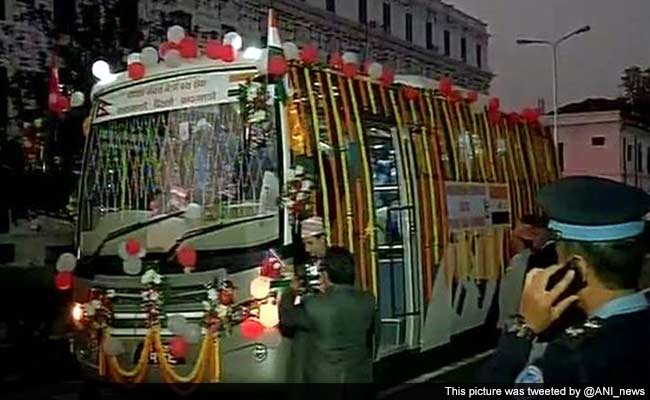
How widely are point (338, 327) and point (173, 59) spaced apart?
238 centimetres

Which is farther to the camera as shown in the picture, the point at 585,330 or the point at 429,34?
the point at 429,34

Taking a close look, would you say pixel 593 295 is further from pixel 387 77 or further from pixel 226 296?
pixel 387 77

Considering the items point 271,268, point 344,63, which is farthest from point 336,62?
point 271,268

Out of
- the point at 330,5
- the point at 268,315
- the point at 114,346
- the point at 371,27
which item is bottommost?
the point at 114,346

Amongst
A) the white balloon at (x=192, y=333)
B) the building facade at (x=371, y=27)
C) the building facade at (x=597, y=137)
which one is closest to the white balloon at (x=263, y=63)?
the white balloon at (x=192, y=333)

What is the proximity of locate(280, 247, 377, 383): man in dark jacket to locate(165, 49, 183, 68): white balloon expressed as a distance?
202 cm

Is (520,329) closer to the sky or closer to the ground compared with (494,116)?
closer to the ground

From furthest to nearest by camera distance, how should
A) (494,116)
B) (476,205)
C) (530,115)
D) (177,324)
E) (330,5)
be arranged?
(330,5) → (530,115) → (494,116) → (476,205) → (177,324)

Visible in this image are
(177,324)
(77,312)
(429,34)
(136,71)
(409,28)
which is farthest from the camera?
(409,28)

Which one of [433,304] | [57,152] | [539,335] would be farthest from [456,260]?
[539,335]

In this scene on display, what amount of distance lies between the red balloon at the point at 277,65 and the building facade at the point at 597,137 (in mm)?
4509

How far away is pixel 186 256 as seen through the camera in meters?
5.82

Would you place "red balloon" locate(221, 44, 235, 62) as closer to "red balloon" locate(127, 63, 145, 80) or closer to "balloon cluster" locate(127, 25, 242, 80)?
Answer: "balloon cluster" locate(127, 25, 242, 80)

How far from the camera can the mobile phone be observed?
2131 mm
